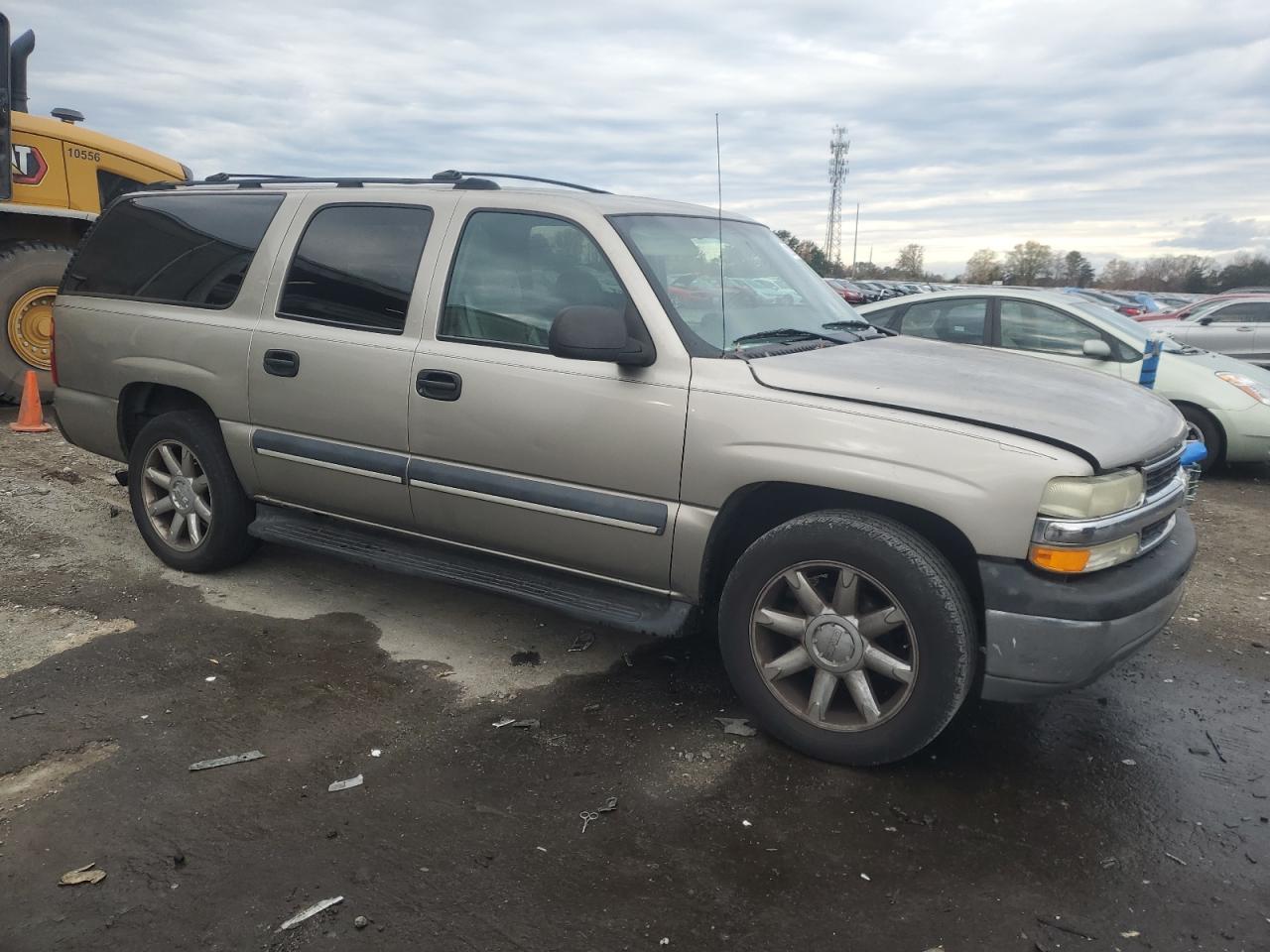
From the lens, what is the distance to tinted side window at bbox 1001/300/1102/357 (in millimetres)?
7855

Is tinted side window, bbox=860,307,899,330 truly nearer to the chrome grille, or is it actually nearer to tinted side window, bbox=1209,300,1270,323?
the chrome grille

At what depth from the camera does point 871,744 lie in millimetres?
3207

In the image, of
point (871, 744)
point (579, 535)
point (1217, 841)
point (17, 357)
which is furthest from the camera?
→ point (17, 357)

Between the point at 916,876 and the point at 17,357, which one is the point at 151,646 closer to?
the point at 916,876

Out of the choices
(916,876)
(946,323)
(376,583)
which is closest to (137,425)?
(376,583)

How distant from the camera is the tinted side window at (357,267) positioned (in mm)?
4125

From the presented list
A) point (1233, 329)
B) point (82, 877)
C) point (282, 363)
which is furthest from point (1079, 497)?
point (1233, 329)

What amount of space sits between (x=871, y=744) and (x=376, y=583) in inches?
109

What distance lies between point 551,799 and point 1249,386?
714 cm

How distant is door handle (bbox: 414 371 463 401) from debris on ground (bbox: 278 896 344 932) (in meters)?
1.91

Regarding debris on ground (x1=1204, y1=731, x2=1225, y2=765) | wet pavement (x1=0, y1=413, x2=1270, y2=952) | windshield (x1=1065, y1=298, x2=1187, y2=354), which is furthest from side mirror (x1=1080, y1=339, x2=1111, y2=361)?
debris on ground (x1=1204, y1=731, x2=1225, y2=765)

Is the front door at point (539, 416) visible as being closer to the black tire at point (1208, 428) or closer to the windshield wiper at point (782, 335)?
the windshield wiper at point (782, 335)

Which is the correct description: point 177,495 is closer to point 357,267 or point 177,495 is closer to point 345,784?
point 357,267

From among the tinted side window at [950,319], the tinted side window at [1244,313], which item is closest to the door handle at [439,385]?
the tinted side window at [950,319]
